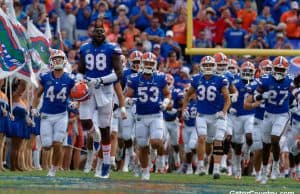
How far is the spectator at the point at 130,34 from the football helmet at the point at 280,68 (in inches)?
328

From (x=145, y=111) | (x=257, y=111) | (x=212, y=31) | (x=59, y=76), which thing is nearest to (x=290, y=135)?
(x=257, y=111)

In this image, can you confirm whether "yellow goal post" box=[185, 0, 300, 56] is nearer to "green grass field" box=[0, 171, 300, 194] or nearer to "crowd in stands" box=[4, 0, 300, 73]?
"green grass field" box=[0, 171, 300, 194]

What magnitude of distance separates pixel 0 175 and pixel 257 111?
5210 mm

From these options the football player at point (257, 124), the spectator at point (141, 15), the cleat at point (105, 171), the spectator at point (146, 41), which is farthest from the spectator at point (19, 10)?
the cleat at point (105, 171)

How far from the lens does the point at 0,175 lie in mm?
17844

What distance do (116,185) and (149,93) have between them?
3.28 meters

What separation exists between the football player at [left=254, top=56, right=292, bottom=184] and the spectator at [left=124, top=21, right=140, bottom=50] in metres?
8.26

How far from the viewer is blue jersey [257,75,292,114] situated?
18.6 metres

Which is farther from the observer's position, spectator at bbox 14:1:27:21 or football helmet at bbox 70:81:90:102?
spectator at bbox 14:1:27:21

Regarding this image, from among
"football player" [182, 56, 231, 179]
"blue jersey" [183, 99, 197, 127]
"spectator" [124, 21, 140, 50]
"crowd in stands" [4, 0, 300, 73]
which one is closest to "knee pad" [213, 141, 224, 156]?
"football player" [182, 56, 231, 179]

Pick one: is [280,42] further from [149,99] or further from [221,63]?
[149,99]

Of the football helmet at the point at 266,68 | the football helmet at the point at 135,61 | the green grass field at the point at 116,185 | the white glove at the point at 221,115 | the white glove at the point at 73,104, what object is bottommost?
the green grass field at the point at 116,185

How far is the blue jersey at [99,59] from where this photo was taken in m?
17.8

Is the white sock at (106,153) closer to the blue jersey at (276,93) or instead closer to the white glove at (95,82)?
the white glove at (95,82)
